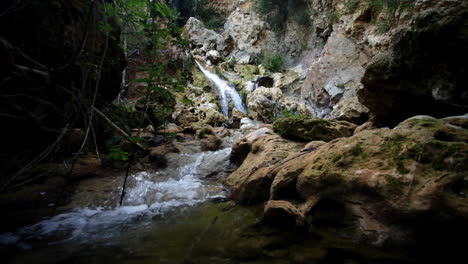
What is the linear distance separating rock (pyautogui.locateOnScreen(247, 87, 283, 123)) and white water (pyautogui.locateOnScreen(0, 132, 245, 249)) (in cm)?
635

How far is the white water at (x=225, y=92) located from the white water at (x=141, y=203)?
8.56 m

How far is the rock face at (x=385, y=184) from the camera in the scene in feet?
4.99

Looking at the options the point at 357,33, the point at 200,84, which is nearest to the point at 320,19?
the point at 357,33

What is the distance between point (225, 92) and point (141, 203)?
42.6ft

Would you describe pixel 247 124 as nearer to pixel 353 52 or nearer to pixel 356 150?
pixel 353 52

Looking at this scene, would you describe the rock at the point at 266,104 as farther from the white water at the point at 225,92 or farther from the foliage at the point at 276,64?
the foliage at the point at 276,64

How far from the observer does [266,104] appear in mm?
11727

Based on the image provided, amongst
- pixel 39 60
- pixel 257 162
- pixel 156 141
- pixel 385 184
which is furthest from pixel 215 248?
pixel 156 141

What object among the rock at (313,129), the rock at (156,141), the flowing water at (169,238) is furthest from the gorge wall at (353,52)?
the rock at (156,141)

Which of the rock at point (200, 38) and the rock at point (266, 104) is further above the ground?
the rock at point (200, 38)

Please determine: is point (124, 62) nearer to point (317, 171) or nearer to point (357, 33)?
point (317, 171)

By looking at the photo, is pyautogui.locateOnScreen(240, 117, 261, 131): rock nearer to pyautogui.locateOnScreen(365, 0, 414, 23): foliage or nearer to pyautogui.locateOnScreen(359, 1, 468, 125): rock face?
pyautogui.locateOnScreen(365, 0, 414, 23): foliage

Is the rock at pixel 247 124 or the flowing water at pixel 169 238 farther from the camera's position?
the rock at pixel 247 124

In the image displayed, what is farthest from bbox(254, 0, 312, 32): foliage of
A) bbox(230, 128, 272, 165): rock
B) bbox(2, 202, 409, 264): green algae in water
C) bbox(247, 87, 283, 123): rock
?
bbox(2, 202, 409, 264): green algae in water
